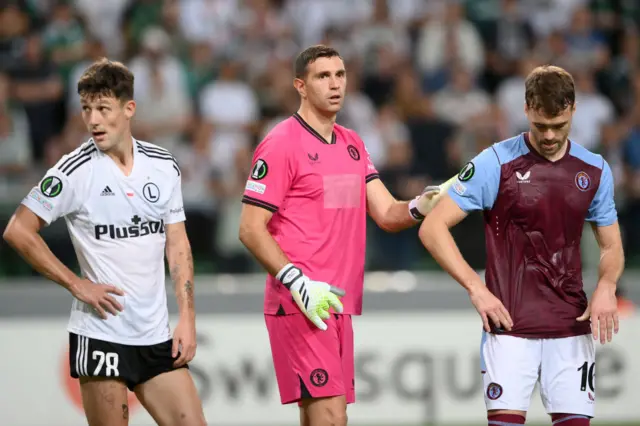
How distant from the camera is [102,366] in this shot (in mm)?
5832

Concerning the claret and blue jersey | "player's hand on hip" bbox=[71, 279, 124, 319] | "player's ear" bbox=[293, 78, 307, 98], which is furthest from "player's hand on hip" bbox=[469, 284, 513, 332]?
"player's hand on hip" bbox=[71, 279, 124, 319]

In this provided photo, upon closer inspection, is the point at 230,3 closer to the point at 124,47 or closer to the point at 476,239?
the point at 124,47

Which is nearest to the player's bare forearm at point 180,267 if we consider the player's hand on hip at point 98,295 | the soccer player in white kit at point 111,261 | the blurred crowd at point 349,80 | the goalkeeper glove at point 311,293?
the soccer player in white kit at point 111,261

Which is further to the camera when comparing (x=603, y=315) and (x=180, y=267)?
(x=180, y=267)

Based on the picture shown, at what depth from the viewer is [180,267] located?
6133 millimetres

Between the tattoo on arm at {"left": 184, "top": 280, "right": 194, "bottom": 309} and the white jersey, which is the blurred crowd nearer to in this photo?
the tattoo on arm at {"left": 184, "top": 280, "right": 194, "bottom": 309}

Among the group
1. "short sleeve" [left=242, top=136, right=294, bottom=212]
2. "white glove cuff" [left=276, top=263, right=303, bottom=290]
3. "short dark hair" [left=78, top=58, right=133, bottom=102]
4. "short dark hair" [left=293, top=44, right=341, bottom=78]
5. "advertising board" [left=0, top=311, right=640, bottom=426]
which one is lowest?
"advertising board" [left=0, top=311, right=640, bottom=426]

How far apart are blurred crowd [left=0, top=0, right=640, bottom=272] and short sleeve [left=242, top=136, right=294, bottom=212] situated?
432cm

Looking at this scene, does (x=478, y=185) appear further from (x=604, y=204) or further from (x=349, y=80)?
(x=349, y=80)

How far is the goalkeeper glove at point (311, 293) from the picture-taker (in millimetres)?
5832

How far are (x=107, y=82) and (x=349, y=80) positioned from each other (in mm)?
6306

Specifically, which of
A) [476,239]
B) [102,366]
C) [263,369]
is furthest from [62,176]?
[476,239]

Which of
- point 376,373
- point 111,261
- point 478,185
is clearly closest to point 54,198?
point 111,261

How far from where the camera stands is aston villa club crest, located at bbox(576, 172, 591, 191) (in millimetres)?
5863
